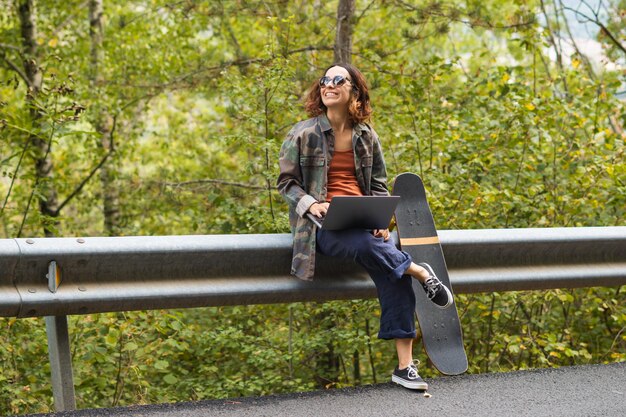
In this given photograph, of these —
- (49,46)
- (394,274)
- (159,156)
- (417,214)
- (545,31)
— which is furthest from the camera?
(159,156)

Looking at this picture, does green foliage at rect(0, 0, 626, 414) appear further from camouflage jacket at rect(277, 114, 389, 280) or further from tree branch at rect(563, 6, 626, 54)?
camouflage jacket at rect(277, 114, 389, 280)

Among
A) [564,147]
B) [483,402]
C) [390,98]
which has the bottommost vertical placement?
[483,402]

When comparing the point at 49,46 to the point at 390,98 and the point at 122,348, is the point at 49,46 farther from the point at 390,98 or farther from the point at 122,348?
the point at 122,348

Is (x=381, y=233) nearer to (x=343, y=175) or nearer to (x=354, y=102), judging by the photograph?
(x=343, y=175)

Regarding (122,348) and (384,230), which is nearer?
(384,230)

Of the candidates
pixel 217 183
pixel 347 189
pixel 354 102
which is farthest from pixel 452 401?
pixel 217 183

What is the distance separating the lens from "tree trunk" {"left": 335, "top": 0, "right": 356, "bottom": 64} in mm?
7729

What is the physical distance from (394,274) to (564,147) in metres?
3.70

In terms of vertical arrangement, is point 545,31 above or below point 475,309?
above

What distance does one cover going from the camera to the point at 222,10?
9375mm

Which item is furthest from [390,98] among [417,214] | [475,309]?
[417,214]

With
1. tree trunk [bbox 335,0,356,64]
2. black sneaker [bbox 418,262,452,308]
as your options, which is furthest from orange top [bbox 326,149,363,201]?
tree trunk [bbox 335,0,356,64]

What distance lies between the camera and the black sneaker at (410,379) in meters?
3.98

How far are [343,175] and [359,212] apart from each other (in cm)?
51
